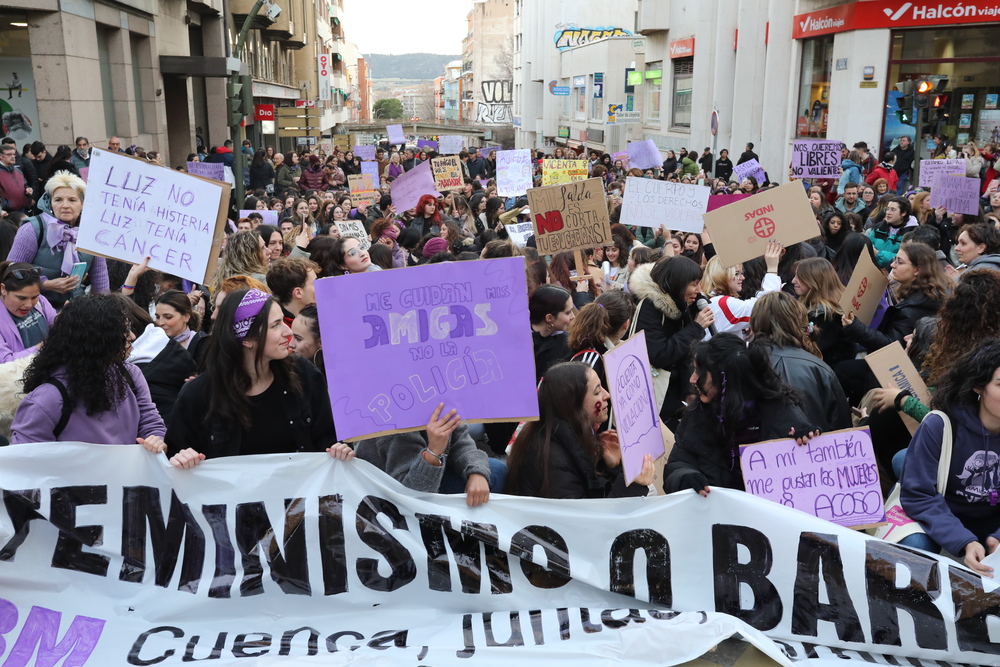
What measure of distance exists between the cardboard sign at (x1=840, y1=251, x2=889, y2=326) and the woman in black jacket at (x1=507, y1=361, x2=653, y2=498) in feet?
9.76

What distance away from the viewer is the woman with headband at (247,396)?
3740mm

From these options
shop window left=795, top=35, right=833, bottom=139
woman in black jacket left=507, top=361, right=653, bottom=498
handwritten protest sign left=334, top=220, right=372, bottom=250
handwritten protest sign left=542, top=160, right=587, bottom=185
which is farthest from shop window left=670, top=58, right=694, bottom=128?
woman in black jacket left=507, top=361, right=653, bottom=498

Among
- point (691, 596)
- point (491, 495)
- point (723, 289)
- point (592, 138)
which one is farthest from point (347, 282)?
point (592, 138)

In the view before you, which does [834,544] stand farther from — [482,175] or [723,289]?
[482,175]

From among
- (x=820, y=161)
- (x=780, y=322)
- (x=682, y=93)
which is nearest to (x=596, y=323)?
(x=780, y=322)

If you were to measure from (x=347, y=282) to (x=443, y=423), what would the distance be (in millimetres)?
680

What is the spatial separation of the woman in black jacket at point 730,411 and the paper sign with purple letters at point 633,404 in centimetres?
15

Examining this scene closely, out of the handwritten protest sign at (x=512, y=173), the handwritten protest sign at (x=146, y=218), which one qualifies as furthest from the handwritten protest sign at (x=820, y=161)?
the handwritten protest sign at (x=146, y=218)

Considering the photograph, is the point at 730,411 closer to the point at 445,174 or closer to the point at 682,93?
the point at 445,174

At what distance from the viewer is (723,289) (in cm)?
686

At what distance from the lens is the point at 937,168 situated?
11781mm

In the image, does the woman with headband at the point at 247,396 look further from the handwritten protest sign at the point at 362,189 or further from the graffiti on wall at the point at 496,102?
the graffiti on wall at the point at 496,102

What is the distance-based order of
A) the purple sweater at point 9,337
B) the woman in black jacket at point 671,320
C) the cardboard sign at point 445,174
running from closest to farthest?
the purple sweater at point 9,337 → the woman in black jacket at point 671,320 → the cardboard sign at point 445,174

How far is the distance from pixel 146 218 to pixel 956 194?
835 centimetres
